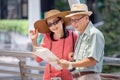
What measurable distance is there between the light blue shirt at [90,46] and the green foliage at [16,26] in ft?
63.8

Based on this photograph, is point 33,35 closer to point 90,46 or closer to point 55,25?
point 55,25

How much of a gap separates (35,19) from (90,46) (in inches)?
367

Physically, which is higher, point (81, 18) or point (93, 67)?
point (81, 18)

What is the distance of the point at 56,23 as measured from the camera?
16.0 ft

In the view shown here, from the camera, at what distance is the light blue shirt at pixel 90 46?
4.34 metres

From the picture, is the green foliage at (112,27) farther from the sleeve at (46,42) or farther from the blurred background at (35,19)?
the sleeve at (46,42)

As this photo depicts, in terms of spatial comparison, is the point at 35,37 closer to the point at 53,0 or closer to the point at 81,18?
the point at 81,18

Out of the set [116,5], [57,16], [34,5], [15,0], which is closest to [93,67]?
[57,16]

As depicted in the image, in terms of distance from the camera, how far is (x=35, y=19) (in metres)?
13.6

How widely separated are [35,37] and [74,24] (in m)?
0.62

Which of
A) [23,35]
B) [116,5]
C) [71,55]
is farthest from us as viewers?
[23,35]

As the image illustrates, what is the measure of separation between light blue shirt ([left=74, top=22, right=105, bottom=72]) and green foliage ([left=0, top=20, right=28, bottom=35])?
766 inches

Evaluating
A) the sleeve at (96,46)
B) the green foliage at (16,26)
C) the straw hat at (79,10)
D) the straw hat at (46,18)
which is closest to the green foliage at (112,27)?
the green foliage at (16,26)

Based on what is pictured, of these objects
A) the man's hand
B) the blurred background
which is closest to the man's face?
the man's hand
